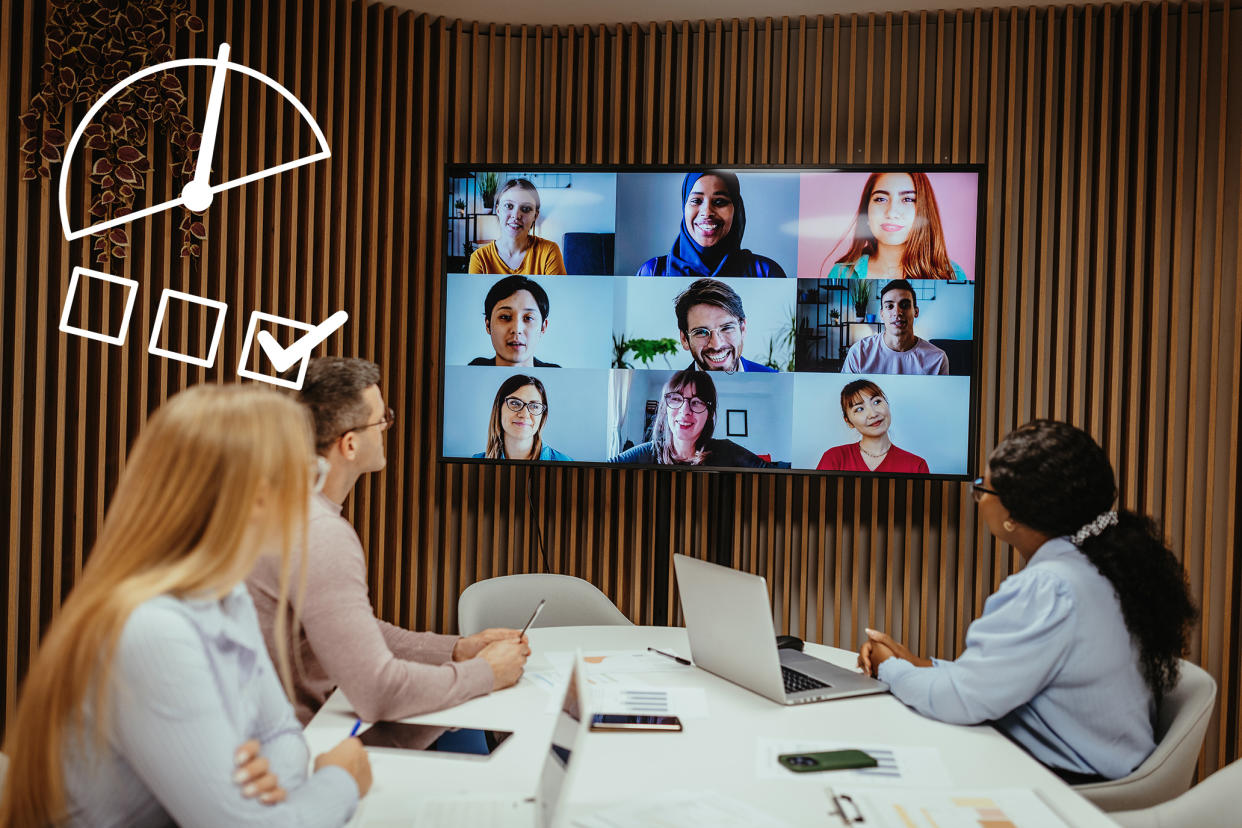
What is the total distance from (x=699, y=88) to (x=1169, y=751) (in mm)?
3370

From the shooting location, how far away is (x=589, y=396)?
394 cm

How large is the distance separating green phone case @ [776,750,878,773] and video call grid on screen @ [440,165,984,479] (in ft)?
6.69

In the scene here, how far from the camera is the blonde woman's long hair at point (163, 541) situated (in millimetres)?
1206

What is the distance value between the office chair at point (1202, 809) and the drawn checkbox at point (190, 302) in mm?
3252

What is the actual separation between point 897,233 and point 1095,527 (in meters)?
1.90

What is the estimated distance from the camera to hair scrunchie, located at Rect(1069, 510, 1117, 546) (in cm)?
221

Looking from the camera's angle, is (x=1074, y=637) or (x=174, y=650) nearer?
(x=174, y=650)

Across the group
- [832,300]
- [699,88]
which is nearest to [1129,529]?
[832,300]

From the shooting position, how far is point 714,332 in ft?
12.7

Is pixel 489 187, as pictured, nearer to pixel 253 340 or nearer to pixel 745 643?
pixel 253 340

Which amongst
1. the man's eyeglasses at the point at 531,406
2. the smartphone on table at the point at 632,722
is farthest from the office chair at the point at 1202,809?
the man's eyeglasses at the point at 531,406

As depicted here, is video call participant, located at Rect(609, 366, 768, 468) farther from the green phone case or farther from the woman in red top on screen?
the green phone case

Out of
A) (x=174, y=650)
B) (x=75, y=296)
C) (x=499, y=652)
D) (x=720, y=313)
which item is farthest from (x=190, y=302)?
(x=174, y=650)
